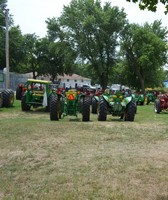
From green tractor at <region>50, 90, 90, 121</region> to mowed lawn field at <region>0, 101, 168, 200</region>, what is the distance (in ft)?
13.6

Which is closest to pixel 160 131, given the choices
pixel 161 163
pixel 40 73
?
pixel 161 163

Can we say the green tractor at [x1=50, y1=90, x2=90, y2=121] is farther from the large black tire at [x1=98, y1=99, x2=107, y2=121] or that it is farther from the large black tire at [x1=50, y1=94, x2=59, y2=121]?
the large black tire at [x1=98, y1=99, x2=107, y2=121]

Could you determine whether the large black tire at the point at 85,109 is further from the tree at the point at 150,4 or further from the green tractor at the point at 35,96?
the tree at the point at 150,4

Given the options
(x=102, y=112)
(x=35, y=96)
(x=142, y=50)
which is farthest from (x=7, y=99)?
(x=142, y=50)

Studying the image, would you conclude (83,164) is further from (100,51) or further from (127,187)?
(100,51)

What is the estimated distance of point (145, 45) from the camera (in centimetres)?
5488

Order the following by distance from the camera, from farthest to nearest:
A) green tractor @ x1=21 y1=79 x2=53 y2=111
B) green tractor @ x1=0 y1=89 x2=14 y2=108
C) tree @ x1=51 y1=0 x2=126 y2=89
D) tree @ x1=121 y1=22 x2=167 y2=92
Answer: tree @ x1=121 y1=22 x2=167 y2=92
tree @ x1=51 y1=0 x2=126 y2=89
green tractor @ x1=0 y1=89 x2=14 y2=108
green tractor @ x1=21 y1=79 x2=53 y2=111

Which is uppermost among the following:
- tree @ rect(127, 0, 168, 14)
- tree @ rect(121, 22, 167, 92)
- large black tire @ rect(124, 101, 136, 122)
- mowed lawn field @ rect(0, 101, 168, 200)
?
tree @ rect(121, 22, 167, 92)

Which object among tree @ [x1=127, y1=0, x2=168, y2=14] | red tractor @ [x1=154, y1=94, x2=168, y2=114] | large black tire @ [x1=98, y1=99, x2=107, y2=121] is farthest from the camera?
red tractor @ [x1=154, y1=94, x2=168, y2=114]

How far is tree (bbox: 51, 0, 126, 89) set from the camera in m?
51.3

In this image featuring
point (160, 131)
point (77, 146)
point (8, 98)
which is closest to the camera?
point (77, 146)

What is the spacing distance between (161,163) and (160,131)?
4.74 metres

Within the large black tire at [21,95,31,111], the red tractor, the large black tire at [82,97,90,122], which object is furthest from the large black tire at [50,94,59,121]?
the red tractor

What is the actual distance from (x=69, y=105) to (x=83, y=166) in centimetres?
847
